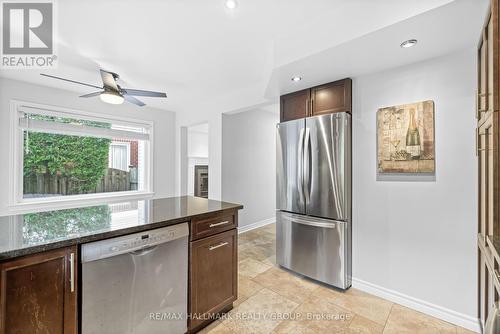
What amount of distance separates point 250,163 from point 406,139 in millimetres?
2965

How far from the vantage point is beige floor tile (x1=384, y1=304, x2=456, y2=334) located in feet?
5.94

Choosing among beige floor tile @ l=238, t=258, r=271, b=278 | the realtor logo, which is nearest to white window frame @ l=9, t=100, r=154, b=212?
the realtor logo

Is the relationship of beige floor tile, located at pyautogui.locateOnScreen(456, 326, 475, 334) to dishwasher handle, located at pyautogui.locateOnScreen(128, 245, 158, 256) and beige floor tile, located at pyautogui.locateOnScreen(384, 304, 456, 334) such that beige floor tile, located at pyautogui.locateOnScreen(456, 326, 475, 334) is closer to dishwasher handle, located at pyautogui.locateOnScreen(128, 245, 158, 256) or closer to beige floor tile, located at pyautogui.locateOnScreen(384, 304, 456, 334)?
beige floor tile, located at pyautogui.locateOnScreen(384, 304, 456, 334)

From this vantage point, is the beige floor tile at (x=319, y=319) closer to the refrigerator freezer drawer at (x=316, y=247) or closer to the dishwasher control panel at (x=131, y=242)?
the refrigerator freezer drawer at (x=316, y=247)

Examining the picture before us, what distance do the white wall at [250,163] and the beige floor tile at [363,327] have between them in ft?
8.77

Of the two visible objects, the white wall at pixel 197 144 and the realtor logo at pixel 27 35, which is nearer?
the realtor logo at pixel 27 35

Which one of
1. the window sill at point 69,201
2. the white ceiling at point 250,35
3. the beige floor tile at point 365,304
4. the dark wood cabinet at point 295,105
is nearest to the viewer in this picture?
the white ceiling at point 250,35

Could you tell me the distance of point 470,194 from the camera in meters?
1.84

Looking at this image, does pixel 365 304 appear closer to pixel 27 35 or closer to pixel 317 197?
pixel 317 197

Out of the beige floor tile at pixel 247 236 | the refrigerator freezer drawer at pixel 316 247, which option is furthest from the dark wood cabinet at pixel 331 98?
the beige floor tile at pixel 247 236

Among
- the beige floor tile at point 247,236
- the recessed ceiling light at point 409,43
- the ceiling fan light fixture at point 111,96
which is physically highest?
the recessed ceiling light at point 409,43

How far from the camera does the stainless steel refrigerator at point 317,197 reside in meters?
2.38

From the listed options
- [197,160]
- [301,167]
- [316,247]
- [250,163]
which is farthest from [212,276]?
[197,160]

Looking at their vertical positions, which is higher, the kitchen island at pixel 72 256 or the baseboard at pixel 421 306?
the kitchen island at pixel 72 256
